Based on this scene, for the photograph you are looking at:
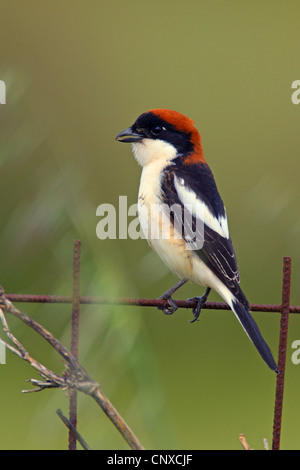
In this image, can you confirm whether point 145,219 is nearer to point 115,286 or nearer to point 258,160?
point 115,286

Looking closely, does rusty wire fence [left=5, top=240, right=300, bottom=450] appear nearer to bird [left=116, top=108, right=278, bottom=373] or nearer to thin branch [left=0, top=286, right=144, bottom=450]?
thin branch [left=0, top=286, right=144, bottom=450]

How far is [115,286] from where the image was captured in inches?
56.9

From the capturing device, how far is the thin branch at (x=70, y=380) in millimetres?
1057

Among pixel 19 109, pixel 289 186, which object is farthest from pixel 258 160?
pixel 19 109

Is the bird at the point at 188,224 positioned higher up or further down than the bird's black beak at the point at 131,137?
further down

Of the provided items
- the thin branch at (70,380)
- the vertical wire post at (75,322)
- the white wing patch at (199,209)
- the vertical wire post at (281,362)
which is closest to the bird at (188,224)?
the white wing patch at (199,209)

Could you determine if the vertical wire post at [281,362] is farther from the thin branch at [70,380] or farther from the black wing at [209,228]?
the black wing at [209,228]

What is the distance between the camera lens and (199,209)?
87.0 inches

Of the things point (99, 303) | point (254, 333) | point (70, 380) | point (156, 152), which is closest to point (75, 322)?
point (99, 303)

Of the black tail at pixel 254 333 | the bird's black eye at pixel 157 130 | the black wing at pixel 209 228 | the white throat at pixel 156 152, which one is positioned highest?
the bird's black eye at pixel 157 130

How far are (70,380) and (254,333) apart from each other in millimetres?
903

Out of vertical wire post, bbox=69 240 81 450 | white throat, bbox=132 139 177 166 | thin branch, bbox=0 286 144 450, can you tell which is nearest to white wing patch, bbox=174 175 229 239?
white throat, bbox=132 139 177 166

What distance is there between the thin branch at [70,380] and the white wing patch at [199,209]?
115 centimetres

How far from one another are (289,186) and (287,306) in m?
2.10
